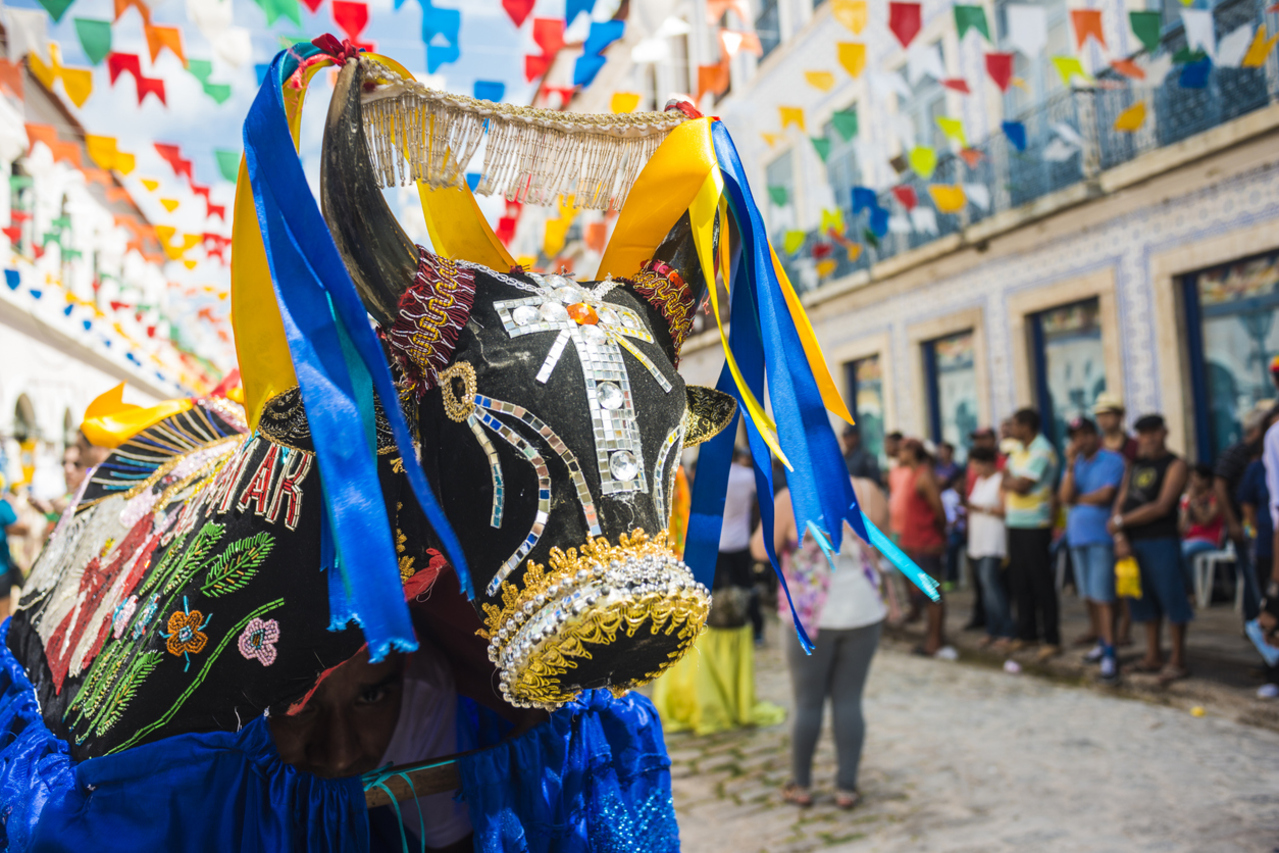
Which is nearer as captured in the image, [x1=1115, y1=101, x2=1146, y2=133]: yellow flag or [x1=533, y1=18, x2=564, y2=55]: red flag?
[x1=533, y1=18, x2=564, y2=55]: red flag

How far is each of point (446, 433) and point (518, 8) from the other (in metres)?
4.49

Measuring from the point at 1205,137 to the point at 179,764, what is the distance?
35.1 feet

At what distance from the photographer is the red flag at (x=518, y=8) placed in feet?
16.7

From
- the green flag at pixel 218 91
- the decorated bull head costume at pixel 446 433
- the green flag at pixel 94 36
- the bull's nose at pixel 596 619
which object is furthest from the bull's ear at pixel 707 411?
the green flag at pixel 218 91

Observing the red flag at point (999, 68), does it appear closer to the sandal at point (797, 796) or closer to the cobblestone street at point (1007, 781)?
the cobblestone street at point (1007, 781)

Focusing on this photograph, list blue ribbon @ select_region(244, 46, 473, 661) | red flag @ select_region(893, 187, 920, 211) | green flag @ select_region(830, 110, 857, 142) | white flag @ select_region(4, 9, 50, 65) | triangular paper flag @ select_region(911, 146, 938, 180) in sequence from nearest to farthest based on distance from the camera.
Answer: blue ribbon @ select_region(244, 46, 473, 661), white flag @ select_region(4, 9, 50, 65), green flag @ select_region(830, 110, 857, 142), triangular paper flag @ select_region(911, 146, 938, 180), red flag @ select_region(893, 187, 920, 211)

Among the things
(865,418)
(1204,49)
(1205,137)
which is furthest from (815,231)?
(1204,49)

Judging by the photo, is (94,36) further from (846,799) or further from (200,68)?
(846,799)

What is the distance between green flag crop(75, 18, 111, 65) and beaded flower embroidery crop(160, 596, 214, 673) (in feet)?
16.1

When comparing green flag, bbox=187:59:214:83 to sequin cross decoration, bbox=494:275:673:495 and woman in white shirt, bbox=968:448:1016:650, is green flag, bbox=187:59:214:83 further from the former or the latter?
woman in white shirt, bbox=968:448:1016:650

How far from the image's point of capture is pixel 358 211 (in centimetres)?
141

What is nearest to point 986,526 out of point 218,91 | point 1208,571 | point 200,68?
point 1208,571

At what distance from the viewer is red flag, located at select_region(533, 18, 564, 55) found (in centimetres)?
546

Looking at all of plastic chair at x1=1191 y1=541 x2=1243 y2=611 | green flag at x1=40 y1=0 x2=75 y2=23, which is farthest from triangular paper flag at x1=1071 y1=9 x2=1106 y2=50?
green flag at x1=40 y1=0 x2=75 y2=23
